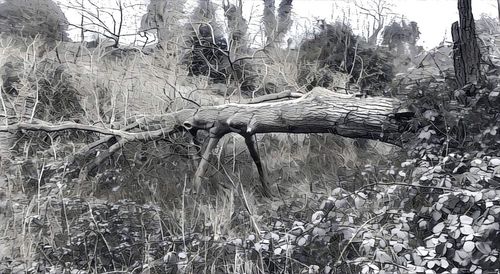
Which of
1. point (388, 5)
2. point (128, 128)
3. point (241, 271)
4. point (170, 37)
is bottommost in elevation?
point (241, 271)

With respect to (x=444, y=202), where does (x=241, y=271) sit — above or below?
below

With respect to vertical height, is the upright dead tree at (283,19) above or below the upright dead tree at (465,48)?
above

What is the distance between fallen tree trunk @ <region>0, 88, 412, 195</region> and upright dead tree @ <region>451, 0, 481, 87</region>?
2.27 feet

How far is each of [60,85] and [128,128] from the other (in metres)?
2.59

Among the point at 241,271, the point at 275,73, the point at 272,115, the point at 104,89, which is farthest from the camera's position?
the point at 275,73

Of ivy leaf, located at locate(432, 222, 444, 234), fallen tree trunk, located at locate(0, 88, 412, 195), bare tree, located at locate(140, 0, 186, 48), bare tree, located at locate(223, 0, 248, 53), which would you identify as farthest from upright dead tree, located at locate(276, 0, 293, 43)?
ivy leaf, located at locate(432, 222, 444, 234)

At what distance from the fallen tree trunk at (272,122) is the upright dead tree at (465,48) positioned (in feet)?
2.27

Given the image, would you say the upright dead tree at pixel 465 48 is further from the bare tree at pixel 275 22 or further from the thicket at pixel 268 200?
the bare tree at pixel 275 22

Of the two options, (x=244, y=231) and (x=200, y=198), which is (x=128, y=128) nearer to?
(x=200, y=198)

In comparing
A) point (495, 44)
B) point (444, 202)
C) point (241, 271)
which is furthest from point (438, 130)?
point (241, 271)

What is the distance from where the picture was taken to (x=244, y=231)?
4.68m

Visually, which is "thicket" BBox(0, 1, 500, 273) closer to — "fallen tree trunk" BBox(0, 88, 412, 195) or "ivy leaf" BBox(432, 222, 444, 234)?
"ivy leaf" BBox(432, 222, 444, 234)

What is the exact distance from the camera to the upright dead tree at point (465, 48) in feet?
16.4

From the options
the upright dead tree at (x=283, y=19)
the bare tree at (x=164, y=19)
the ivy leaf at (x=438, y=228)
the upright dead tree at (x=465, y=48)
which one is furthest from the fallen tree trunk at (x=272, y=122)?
the upright dead tree at (x=283, y=19)
